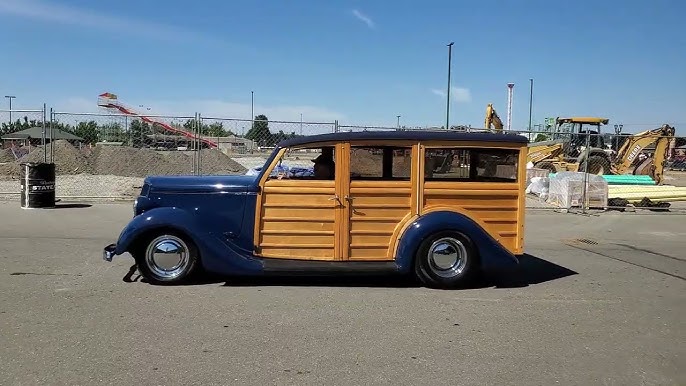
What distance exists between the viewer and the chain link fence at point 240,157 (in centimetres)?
1419

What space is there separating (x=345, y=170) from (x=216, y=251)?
64.5 inches

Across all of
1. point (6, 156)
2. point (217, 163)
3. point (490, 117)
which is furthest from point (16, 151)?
point (490, 117)

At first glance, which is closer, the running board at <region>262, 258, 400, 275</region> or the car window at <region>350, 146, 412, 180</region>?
the running board at <region>262, 258, 400, 275</region>

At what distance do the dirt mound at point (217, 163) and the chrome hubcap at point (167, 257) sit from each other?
726 inches

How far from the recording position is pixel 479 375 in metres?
3.88

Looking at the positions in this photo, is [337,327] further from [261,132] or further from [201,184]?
[261,132]

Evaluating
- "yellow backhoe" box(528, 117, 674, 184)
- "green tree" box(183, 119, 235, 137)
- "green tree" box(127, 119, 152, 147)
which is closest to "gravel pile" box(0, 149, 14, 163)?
"green tree" box(127, 119, 152, 147)

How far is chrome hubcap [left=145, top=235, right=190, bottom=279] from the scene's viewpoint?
6066 mm

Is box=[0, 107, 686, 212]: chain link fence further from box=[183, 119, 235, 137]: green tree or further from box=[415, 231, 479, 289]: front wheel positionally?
box=[415, 231, 479, 289]: front wheel

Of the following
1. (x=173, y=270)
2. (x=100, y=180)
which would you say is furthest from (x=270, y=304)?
(x=100, y=180)

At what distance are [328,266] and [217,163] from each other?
2027 cm

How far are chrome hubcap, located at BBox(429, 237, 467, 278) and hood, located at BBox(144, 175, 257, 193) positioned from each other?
2.09 m

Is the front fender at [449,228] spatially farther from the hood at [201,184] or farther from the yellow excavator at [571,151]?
the yellow excavator at [571,151]

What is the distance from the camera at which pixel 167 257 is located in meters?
6.10
